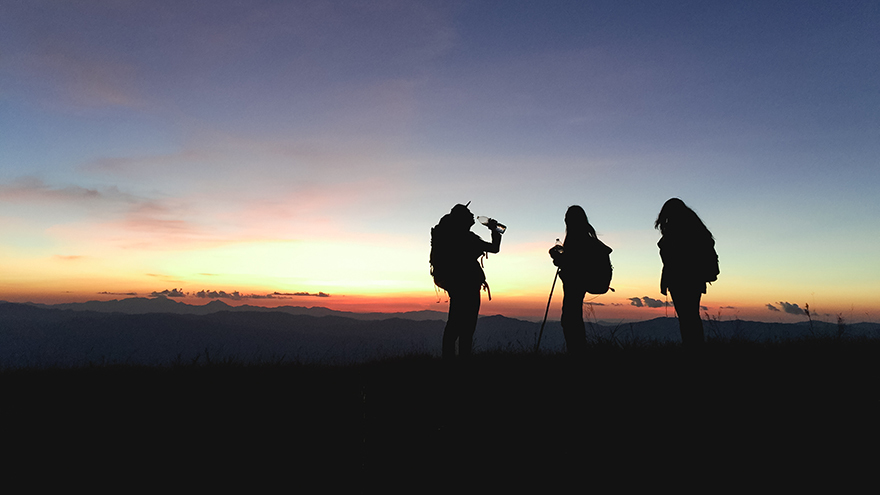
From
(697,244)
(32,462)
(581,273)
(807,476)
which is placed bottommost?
(32,462)

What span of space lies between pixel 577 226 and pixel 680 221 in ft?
4.67

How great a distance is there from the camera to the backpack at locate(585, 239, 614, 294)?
6055 millimetres

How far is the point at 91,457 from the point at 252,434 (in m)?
1.10

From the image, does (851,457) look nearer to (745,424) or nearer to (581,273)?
(745,424)

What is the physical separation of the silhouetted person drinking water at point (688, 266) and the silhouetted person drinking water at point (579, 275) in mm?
869

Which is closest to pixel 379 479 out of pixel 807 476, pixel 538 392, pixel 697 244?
pixel 538 392

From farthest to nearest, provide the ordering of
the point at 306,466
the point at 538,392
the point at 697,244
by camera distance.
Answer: the point at 697,244, the point at 538,392, the point at 306,466

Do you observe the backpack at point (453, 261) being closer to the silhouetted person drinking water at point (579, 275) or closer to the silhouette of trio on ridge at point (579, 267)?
the silhouette of trio on ridge at point (579, 267)

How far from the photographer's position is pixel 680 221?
236 inches

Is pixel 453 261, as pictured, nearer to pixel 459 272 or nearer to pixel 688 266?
pixel 459 272

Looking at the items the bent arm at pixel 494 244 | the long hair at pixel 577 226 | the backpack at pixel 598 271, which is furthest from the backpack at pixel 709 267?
the bent arm at pixel 494 244

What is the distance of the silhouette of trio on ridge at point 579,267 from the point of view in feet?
19.2

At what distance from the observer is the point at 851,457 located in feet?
8.70

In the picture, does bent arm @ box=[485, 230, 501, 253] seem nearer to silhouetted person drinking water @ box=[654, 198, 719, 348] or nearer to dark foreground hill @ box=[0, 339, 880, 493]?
dark foreground hill @ box=[0, 339, 880, 493]
